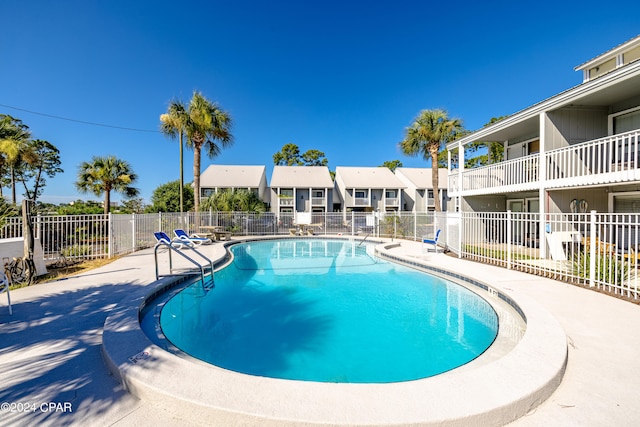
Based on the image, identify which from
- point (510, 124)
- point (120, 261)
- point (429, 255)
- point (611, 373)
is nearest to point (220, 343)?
point (611, 373)

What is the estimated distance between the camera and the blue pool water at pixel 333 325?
12.3 ft

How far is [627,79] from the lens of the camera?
8.10 m

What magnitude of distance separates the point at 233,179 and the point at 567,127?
30.4m

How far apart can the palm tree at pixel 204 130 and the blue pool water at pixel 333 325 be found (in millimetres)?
12036

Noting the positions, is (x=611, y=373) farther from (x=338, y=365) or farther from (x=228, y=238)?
(x=228, y=238)

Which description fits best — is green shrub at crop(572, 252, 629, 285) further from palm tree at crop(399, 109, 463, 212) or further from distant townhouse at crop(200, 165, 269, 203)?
distant townhouse at crop(200, 165, 269, 203)

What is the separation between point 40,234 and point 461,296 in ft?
42.7

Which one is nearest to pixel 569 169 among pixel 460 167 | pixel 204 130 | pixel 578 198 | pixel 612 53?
pixel 578 198

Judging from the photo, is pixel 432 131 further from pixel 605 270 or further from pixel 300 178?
pixel 300 178

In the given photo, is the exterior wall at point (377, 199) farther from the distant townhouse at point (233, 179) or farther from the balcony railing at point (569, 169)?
the balcony railing at point (569, 169)

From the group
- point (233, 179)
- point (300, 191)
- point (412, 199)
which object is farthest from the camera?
point (412, 199)

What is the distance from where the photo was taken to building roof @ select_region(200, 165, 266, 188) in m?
32.3

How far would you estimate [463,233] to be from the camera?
34.2 ft

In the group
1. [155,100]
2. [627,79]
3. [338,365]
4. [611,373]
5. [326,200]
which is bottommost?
[338,365]
